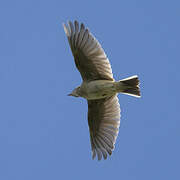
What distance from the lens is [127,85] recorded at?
1002 centimetres

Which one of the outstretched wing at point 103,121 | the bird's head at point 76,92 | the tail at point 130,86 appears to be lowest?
the outstretched wing at point 103,121

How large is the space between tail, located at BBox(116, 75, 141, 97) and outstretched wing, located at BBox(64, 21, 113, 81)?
0.48 meters

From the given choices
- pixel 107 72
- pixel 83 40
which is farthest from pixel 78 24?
pixel 107 72

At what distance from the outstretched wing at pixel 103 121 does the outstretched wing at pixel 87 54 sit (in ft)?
2.81

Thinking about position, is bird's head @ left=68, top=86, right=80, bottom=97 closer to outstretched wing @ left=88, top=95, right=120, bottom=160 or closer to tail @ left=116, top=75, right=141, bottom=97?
outstretched wing @ left=88, top=95, right=120, bottom=160

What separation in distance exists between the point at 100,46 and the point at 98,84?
0.89 metres

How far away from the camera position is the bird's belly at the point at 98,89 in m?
10.3

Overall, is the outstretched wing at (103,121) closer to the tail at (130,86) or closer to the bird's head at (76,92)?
the bird's head at (76,92)

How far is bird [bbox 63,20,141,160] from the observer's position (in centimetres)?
998

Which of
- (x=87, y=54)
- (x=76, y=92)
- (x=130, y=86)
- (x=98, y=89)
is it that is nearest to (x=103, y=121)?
(x=76, y=92)

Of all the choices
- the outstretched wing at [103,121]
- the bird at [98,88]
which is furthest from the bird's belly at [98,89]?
the outstretched wing at [103,121]

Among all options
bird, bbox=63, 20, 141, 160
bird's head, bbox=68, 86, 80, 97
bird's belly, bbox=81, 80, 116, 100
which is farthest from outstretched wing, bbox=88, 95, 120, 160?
bird's belly, bbox=81, 80, 116, 100

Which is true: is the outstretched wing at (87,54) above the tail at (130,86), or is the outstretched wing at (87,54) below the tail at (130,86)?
above

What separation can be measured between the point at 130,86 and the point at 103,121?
1.67m
